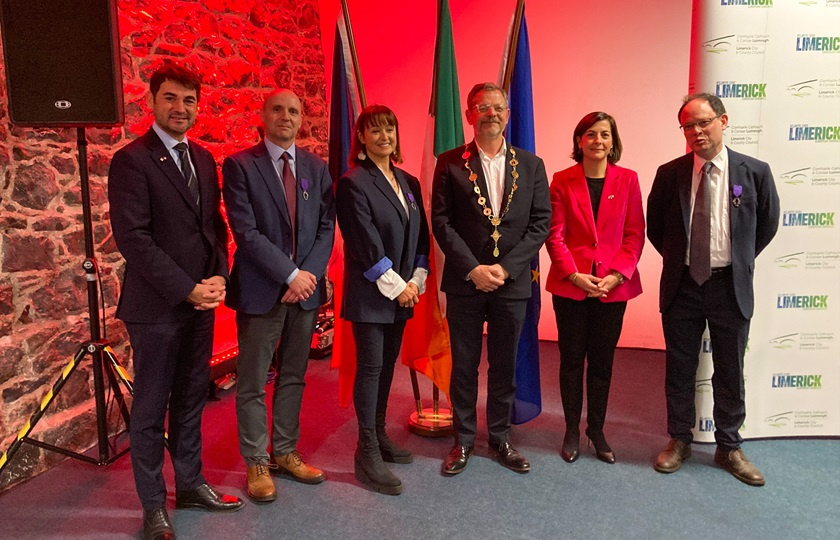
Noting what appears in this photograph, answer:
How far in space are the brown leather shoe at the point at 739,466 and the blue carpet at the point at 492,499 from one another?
3 centimetres

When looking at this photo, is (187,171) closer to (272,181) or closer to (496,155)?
(272,181)

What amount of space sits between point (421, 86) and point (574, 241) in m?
2.94

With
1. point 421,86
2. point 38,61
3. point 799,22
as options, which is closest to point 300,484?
point 38,61

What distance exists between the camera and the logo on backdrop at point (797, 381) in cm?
315

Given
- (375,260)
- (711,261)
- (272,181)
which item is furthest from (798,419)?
(272,181)

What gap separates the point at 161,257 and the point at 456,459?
5.30 feet

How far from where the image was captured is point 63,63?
2461mm

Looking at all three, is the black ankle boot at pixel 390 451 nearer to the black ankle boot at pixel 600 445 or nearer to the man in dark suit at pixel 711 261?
the black ankle boot at pixel 600 445

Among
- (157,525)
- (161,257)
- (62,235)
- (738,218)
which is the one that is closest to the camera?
(161,257)

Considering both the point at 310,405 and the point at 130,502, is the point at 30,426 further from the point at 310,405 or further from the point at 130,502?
the point at 310,405

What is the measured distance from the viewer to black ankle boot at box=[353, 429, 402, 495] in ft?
8.76

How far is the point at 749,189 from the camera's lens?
2686 mm

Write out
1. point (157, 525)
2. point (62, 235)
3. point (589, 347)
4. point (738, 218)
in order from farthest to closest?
1. point (62, 235)
2. point (589, 347)
3. point (738, 218)
4. point (157, 525)

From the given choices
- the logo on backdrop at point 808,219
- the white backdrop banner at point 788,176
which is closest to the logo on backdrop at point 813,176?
the white backdrop banner at point 788,176
